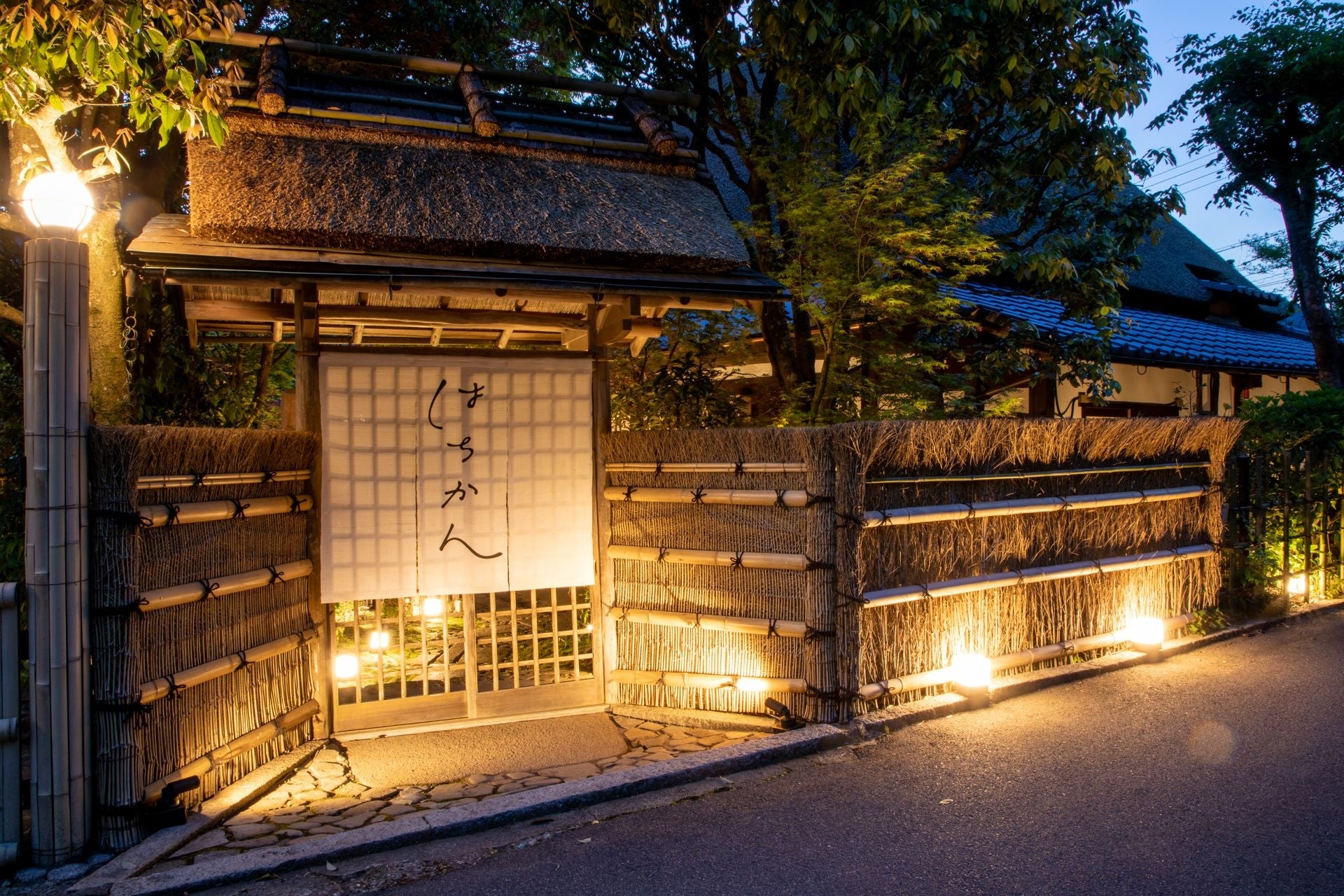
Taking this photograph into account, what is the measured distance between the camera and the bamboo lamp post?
156 inches

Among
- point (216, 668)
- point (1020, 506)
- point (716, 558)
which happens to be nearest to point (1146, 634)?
point (1020, 506)

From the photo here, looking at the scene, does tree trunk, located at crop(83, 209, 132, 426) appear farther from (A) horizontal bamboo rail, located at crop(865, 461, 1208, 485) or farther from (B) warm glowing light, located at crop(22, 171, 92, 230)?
(A) horizontal bamboo rail, located at crop(865, 461, 1208, 485)

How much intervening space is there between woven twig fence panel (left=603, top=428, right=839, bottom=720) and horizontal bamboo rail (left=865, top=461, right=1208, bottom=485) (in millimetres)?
612

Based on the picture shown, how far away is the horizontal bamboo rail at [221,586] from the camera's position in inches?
174

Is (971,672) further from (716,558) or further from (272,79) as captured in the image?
(272,79)

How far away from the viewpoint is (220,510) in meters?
4.92

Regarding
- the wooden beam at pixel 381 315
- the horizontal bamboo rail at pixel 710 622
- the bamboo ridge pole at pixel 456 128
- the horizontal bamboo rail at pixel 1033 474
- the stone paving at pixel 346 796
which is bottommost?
the stone paving at pixel 346 796

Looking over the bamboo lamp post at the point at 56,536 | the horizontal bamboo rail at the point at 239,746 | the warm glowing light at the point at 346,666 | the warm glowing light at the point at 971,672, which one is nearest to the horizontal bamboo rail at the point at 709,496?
the warm glowing light at the point at 971,672

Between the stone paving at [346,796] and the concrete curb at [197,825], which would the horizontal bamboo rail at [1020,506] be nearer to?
the stone paving at [346,796]

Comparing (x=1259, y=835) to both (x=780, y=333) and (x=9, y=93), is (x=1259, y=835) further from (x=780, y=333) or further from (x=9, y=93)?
(x=9, y=93)

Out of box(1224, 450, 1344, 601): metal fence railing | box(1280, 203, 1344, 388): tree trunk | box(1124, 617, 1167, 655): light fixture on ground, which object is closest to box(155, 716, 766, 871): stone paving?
box(1124, 617, 1167, 655): light fixture on ground

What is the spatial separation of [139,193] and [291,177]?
4.46m

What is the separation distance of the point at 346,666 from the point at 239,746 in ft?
3.77

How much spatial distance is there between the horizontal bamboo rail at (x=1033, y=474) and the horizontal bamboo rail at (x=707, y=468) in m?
0.59
